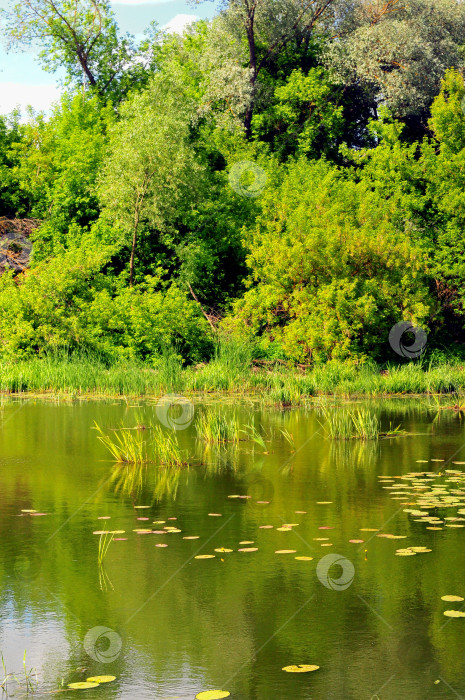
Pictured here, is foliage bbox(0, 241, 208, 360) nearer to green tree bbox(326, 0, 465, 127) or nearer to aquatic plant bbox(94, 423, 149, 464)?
aquatic plant bbox(94, 423, 149, 464)

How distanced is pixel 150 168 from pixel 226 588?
94.6ft

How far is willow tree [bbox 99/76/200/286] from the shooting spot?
34625mm

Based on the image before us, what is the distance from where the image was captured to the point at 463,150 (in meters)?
34.8

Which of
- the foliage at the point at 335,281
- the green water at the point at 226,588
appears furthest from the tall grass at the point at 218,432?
the foliage at the point at 335,281

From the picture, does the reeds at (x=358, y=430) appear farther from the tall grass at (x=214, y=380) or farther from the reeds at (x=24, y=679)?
the reeds at (x=24, y=679)

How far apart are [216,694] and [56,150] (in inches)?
1578

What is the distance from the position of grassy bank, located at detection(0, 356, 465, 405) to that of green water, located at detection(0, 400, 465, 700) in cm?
1196

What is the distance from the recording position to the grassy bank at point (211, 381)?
2586 centimetres

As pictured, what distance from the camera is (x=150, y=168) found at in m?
34.9

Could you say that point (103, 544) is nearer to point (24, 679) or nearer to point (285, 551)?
point (285, 551)

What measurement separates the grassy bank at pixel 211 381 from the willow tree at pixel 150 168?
8876 mm

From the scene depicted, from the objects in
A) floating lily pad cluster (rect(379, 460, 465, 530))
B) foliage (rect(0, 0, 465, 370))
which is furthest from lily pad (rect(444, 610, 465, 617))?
foliage (rect(0, 0, 465, 370))

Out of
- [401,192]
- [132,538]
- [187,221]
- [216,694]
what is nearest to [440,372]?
[401,192]

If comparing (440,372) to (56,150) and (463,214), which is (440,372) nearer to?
(463,214)
